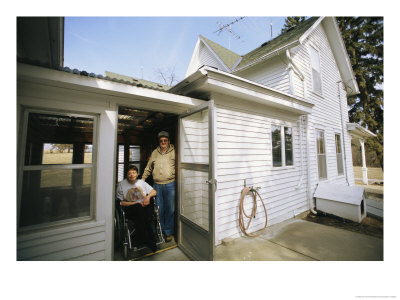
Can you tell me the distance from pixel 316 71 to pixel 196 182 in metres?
6.14

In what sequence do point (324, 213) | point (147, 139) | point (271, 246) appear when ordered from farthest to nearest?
point (147, 139)
point (324, 213)
point (271, 246)

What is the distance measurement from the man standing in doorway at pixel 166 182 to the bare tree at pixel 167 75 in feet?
36.7

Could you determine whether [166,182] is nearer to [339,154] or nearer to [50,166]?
[50,166]

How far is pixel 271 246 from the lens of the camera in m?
2.81

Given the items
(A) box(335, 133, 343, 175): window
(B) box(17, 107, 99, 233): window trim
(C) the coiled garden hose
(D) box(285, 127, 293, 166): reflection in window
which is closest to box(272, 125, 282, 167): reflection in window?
(D) box(285, 127, 293, 166): reflection in window

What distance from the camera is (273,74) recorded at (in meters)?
5.03

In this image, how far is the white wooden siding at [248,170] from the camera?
9.87ft

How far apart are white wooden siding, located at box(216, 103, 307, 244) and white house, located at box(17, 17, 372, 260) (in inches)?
0.9

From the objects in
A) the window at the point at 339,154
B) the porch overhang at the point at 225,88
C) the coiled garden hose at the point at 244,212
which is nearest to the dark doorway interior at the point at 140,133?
the porch overhang at the point at 225,88

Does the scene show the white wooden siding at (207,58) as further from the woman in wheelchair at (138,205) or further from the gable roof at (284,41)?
the woman in wheelchair at (138,205)
